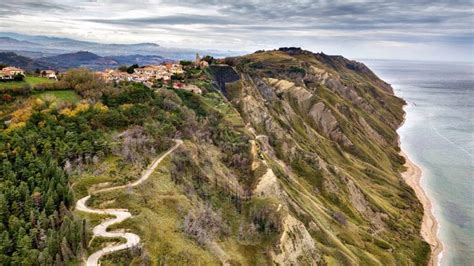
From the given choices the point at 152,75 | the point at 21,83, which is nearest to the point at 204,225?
the point at 21,83

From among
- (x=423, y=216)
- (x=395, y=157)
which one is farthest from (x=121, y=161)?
(x=395, y=157)

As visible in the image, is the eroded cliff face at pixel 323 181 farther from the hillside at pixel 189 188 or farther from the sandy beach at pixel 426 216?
the sandy beach at pixel 426 216

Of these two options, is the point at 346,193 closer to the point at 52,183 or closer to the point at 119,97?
the point at 119,97

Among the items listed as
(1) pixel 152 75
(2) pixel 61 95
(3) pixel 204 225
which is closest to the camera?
(3) pixel 204 225

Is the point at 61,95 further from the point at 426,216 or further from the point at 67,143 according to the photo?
the point at 426,216

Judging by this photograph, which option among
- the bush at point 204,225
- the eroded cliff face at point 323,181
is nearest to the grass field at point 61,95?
the eroded cliff face at point 323,181
